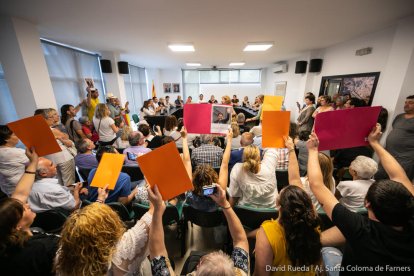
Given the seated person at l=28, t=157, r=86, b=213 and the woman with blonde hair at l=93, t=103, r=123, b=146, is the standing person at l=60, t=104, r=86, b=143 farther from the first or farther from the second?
the seated person at l=28, t=157, r=86, b=213

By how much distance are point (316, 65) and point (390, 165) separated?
559cm

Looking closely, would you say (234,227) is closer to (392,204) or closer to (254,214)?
(254,214)

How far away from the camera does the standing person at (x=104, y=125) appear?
3.43m

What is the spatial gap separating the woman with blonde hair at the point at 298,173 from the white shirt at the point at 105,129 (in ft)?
11.1

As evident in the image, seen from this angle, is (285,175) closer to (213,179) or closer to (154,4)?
(213,179)

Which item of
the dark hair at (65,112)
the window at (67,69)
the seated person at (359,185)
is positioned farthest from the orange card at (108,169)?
the window at (67,69)

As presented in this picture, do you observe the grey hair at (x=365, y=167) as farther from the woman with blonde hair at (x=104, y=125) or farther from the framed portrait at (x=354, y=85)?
the woman with blonde hair at (x=104, y=125)

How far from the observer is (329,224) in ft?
5.07

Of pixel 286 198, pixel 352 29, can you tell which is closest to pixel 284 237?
pixel 286 198

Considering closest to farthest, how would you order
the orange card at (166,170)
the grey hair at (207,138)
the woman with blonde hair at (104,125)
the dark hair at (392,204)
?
1. the dark hair at (392,204)
2. the orange card at (166,170)
3. the grey hair at (207,138)
4. the woman with blonde hair at (104,125)

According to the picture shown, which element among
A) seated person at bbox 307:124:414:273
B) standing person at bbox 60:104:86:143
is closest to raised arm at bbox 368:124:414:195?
seated person at bbox 307:124:414:273

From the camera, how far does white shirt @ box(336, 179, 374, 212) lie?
1550 mm

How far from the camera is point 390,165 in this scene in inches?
45.4

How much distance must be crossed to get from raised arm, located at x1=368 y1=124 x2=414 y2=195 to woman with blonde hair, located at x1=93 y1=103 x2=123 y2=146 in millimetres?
3818
